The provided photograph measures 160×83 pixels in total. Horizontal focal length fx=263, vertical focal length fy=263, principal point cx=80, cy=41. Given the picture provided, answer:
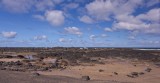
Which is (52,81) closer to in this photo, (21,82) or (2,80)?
(21,82)

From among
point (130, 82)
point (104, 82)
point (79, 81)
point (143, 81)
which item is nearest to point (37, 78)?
point (79, 81)

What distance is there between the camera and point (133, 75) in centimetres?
2656

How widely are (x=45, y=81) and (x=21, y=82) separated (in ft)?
5.82

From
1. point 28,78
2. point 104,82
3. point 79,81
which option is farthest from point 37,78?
point 104,82

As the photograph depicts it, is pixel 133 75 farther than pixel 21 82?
Yes

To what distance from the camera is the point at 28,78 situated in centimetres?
2092

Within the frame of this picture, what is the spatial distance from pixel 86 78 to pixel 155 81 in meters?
5.97

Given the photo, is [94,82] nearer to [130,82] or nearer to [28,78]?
[130,82]

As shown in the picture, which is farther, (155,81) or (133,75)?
(133,75)

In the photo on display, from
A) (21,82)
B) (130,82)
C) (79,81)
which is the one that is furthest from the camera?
(130,82)

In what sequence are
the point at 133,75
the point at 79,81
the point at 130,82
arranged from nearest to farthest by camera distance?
the point at 79,81
the point at 130,82
the point at 133,75

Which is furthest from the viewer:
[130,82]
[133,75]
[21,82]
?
[133,75]

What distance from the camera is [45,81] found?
19750 millimetres

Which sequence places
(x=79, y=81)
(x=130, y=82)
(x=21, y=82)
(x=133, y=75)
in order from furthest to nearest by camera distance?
(x=133, y=75) < (x=130, y=82) < (x=79, y=81) < (x=21, y=82)
